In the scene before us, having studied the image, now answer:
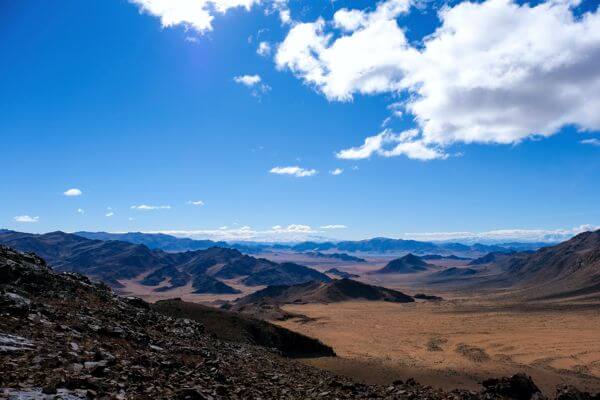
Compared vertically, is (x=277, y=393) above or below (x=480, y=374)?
above

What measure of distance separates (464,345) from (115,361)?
125 feet

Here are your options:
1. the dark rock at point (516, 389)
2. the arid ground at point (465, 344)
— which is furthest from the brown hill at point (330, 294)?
the dark rock at point (516, 389)

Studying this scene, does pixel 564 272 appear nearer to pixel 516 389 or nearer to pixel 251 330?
pixel 251 330

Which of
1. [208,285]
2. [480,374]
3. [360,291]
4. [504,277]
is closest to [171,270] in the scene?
[208,285]

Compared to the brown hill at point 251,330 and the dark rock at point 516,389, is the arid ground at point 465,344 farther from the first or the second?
the dark rock at point 516,389

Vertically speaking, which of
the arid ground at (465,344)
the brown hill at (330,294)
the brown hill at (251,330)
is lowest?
the brown hill at (330,294)

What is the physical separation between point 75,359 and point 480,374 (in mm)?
22117

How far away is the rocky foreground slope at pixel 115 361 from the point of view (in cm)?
935

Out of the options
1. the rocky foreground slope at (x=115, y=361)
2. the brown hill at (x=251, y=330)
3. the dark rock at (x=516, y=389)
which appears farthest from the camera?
the brown hill at (x=251, y=330)

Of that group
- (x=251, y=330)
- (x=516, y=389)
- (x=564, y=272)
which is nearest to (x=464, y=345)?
(x=251, y=330)

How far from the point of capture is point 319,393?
1337cm

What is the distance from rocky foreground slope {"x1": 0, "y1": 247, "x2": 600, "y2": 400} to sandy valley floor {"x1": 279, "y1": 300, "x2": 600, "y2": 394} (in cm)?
639

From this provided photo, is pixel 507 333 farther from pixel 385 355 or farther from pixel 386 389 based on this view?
pixel 386 389

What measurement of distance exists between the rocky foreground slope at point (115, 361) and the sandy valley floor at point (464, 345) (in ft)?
20.9
